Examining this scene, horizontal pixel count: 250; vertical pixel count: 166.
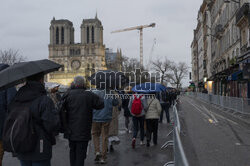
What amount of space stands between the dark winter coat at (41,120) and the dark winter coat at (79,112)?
118 centimetres

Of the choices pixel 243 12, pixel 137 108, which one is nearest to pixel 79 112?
pixel 137 108

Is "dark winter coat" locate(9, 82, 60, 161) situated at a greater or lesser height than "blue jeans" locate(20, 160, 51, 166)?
greater

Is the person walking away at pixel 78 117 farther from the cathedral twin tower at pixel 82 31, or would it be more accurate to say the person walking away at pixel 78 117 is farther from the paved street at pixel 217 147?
the cathedral twin tower at pixel 82 31

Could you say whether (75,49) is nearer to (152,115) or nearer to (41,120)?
(152,115)

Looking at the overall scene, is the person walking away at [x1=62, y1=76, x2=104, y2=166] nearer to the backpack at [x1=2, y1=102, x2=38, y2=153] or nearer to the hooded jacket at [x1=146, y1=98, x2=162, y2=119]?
the backpack at [x1=2, y1=102, x2=38, y2=153]

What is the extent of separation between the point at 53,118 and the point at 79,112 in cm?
133

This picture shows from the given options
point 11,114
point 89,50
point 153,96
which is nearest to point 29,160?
point 11,114

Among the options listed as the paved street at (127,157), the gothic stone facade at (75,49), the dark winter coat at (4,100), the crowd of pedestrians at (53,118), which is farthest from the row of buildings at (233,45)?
the gothic stone facade at (75,49)

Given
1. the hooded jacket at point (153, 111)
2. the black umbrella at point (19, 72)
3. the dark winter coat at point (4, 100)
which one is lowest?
the hooded jacket at point (153, 111)

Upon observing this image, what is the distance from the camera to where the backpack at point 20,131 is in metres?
3.71

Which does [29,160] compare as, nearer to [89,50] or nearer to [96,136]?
[96,136]

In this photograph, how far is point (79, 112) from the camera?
5176 mm

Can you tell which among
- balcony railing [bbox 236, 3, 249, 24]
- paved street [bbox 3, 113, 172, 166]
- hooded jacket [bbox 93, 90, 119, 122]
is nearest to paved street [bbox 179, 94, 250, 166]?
paved street [bbox 3, 113, 172, 166]

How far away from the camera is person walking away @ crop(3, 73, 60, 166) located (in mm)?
3734
